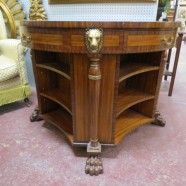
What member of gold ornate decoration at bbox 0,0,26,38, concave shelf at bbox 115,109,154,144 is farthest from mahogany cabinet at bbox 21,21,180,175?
gold ornate decoration at bbox 0,0,26,38

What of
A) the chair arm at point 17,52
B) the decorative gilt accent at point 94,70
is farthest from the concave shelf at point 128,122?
the chair arm at point 17,52

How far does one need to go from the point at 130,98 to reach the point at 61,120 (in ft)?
1.58

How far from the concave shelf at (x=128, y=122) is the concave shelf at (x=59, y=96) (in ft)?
1.10

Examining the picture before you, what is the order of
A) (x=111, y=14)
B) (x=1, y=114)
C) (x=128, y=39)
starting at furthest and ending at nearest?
(x=1, y=114)
(x=111, y=14)
(x=128, y=39)

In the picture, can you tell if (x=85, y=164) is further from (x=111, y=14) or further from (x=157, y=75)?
(x=111, y=14)

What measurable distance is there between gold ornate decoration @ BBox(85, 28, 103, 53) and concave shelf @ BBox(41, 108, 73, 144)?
0.56 meters

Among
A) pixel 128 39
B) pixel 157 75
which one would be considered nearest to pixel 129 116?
pixel 157 75

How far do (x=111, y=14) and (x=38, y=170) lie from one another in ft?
3.91

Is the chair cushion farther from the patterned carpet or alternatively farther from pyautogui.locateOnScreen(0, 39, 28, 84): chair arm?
the patterned carpet

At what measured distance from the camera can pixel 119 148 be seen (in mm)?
1122

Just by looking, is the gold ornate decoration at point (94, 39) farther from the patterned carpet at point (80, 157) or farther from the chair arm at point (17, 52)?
the chair arm at point (17, 52)

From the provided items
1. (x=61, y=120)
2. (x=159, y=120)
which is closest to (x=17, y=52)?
(x=61, y=120)

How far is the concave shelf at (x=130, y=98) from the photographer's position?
108 cm

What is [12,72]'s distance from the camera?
1.41m
